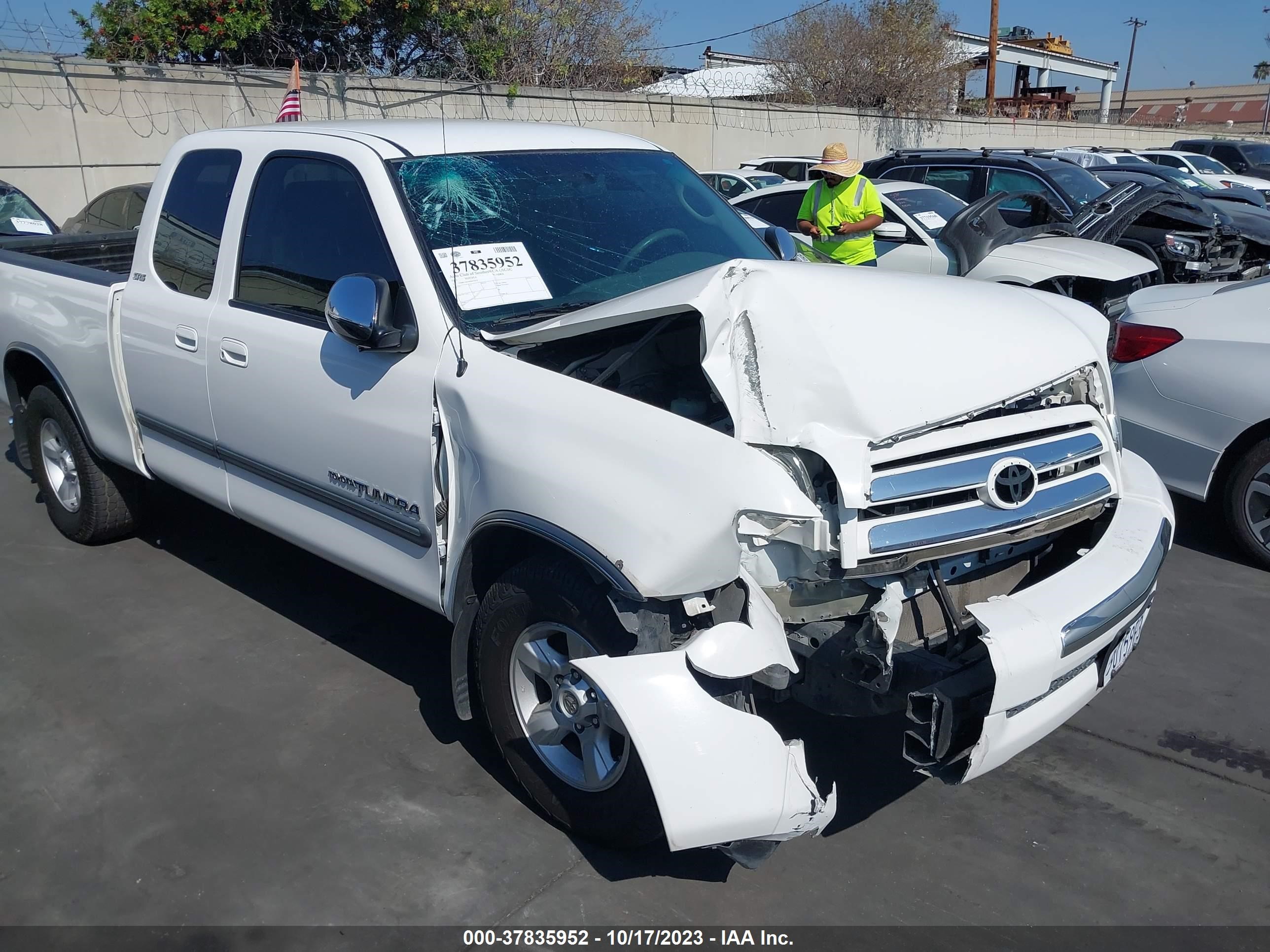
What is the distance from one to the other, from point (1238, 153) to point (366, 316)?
27.8 meters

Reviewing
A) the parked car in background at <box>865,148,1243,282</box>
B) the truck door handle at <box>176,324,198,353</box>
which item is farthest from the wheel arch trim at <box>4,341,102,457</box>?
the parked car in background at <box>865,148,1243,282</box>

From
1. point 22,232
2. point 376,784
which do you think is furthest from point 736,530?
point 22,232

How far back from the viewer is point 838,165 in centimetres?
754

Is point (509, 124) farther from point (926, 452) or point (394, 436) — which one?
point (926, 452)

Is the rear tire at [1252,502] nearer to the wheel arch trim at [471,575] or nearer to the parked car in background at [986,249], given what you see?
the parked car in background at [986,249]

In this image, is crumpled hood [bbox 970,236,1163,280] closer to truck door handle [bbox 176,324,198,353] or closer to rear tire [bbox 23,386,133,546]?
truck door handle [bbox 176,324,198,353]

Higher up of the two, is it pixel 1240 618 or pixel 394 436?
pixel 394 436

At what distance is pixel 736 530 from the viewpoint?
2492 millimetres

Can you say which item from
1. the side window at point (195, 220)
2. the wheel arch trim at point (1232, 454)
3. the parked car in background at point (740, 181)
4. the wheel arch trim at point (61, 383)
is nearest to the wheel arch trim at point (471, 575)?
the side window at point (195, 220)

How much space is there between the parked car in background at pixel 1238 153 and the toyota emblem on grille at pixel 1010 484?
25314 millimetres

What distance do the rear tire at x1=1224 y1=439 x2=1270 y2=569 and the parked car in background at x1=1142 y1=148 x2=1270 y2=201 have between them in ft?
51.6

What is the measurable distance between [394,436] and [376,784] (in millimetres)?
1135

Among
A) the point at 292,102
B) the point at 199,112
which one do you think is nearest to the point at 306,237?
the point at 292,102

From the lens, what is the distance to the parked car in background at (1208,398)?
4844 mm
